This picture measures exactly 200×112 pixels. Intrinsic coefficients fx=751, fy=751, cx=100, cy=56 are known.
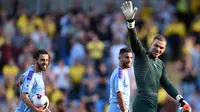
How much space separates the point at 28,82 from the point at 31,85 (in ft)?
0.24

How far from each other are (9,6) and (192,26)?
23.6ft

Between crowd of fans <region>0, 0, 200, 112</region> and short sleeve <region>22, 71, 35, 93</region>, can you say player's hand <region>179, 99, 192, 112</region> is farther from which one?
crowd of fans <region>0, 0, 200, 112</region>

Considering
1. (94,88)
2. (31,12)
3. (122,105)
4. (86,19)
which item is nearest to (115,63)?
(94,88)

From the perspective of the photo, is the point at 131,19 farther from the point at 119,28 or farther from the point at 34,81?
the point at 119,28

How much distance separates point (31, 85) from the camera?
12.2 metres

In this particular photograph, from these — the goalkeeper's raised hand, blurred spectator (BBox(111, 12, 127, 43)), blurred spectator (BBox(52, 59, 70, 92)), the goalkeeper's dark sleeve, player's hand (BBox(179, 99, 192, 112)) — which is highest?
blurred spectator (BBox(111, 12, 127, 43))

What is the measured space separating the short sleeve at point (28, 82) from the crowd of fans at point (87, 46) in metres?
7.18

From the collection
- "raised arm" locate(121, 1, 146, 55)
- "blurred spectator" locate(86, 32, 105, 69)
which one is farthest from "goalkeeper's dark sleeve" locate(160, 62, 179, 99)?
"blurred spectator" locate(86, 32, 105, 69)

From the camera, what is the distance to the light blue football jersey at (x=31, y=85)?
12141 millimetres

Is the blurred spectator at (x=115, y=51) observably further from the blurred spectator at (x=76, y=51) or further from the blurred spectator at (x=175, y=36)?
the blurred spectator at (x=175, y=36)

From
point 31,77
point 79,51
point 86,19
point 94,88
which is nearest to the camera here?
point 31,77

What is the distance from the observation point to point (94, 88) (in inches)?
823

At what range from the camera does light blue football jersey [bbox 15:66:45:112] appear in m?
12.1

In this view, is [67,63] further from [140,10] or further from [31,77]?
[31,77]
